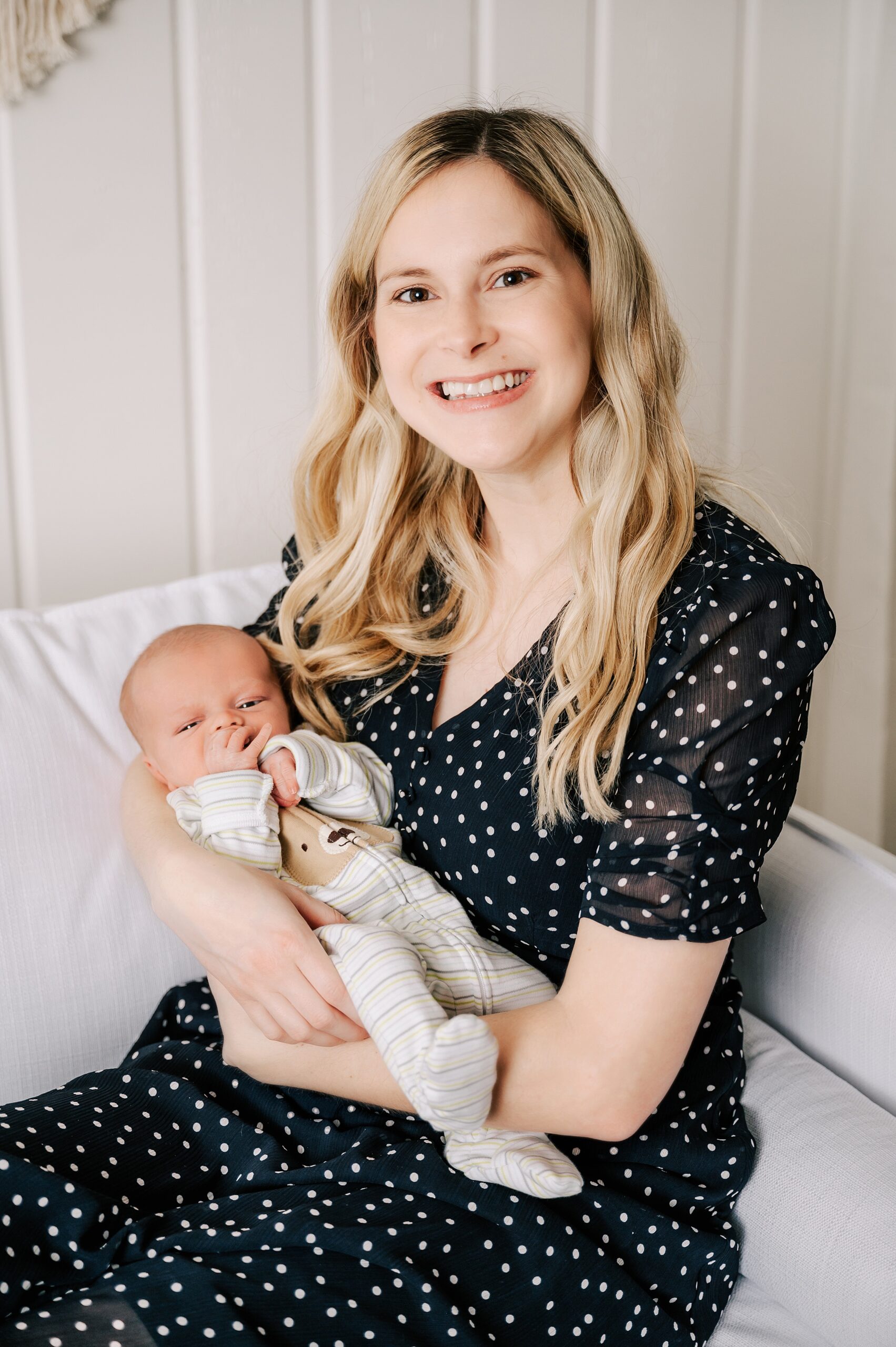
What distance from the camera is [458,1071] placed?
0.99m

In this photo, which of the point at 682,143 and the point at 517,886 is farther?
the point at 682,143

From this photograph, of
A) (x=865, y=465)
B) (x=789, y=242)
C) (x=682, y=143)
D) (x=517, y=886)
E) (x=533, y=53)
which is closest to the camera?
(x=517, y=886)

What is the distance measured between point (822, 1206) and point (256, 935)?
0.63 m

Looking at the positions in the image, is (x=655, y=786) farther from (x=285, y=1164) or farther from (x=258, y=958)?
(x=285, y=1164)

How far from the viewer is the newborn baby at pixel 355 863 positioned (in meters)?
1.02

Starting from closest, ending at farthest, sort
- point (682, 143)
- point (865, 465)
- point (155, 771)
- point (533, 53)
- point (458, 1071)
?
point (458, 1071), point (155, 771), point (533, 53), point (682, 143), point (865, 465)

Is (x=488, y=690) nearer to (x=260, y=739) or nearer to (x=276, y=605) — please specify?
(x=260, y=739)

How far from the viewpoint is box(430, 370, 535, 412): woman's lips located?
125 cm

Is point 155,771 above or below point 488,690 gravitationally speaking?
below

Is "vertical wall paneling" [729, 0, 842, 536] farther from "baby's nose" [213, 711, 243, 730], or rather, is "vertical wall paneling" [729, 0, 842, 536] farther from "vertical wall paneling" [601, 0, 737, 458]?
"baby's nose" [213, 711, 243, 730]

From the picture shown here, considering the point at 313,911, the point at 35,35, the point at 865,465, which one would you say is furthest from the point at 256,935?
the point at 865,465

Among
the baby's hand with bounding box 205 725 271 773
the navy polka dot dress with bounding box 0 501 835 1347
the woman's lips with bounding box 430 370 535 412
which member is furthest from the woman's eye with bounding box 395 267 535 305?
the baby's hand with bounding box 205 725 271 773

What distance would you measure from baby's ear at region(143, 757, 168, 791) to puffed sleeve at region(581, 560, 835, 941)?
59cm

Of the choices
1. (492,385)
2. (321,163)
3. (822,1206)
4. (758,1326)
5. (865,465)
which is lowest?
(758,1326)
